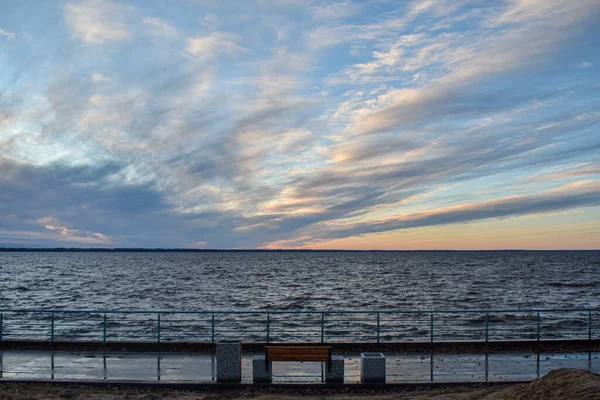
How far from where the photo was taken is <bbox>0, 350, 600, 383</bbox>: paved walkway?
12.9m

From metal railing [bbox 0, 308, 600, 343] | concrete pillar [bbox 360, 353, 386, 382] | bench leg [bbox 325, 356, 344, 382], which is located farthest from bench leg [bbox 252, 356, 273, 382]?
metal railing [bbox 0, 308, 600, 343]

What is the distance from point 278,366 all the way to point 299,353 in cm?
195

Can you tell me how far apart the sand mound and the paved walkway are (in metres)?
2.57

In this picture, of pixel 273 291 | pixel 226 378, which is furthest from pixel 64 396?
pixel 273 291

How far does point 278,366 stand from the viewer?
1405 centimetres

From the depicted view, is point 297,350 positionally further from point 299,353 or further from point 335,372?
point 335,372

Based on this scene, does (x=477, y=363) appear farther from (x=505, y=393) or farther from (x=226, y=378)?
(x=226, y=378)

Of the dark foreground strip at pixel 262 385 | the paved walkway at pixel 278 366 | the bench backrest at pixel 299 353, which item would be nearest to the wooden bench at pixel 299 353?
the bench backrest at pixel 299 353

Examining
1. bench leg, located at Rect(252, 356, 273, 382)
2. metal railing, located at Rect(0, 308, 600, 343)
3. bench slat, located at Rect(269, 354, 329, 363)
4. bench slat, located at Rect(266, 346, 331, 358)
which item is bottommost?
metal railing, located at Rect(0, 308, 600, 343)

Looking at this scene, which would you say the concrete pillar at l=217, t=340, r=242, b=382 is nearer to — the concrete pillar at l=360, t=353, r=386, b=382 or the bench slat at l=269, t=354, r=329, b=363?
the bench slat at l=269, t=354, r=329, b=363

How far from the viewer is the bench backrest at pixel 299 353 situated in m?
12.3

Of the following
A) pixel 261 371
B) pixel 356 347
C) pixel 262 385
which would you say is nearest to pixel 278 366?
pixel 261 371

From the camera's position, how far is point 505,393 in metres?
10.3

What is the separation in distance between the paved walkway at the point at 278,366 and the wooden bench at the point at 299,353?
2.20 ft
